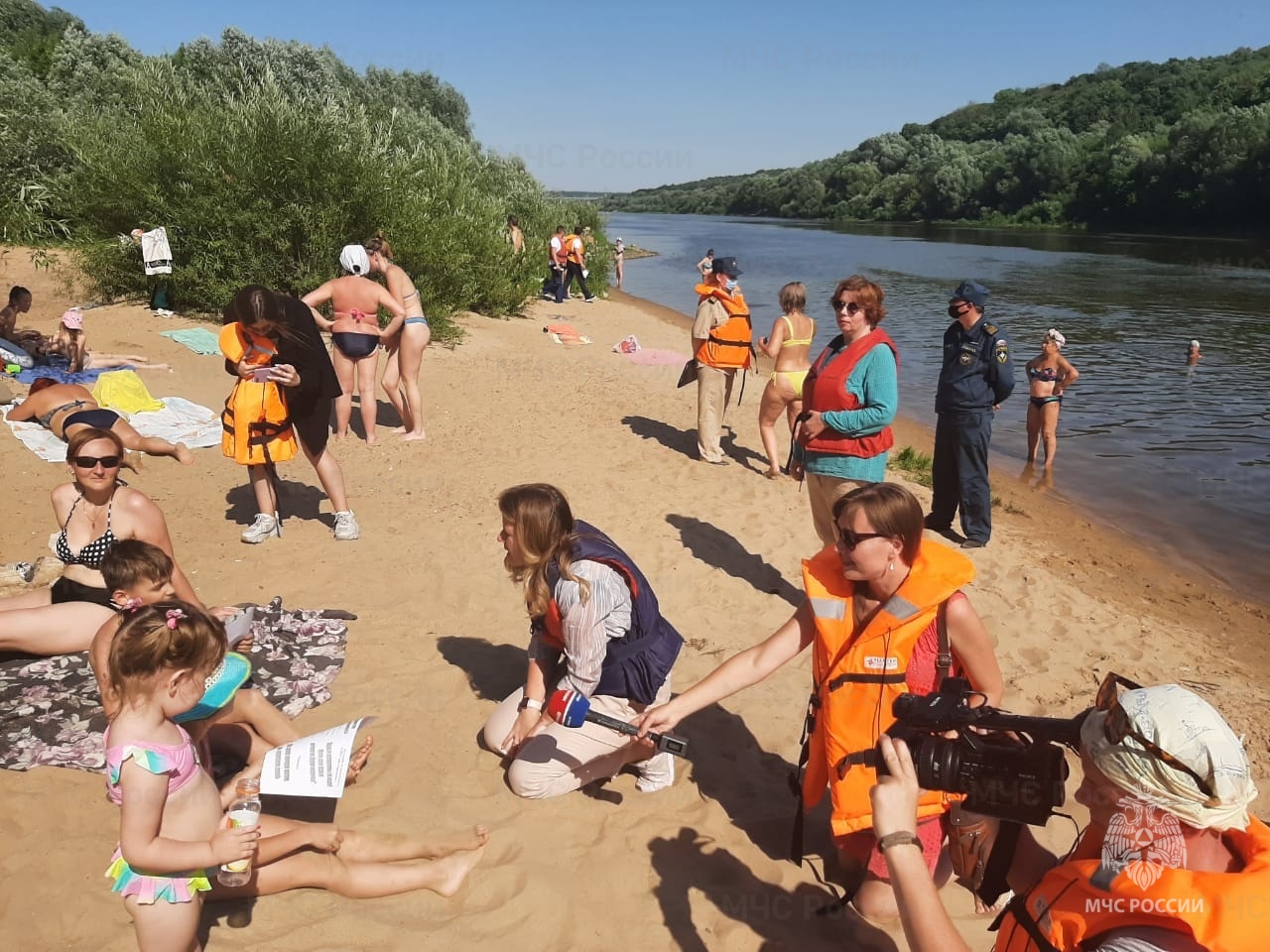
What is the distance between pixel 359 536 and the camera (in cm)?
619

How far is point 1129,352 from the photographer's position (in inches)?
709

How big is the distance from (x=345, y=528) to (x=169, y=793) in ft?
12.2

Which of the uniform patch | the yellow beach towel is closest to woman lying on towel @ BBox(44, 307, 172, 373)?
the yellow beach towel

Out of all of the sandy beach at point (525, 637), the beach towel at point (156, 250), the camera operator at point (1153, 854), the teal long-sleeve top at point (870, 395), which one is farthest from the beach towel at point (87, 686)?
the beach towel at point (156, 250)

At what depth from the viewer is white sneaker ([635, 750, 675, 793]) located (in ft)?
11.9

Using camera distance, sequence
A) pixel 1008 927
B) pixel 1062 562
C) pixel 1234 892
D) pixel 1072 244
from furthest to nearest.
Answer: pixel 1072 244, pixel 1062 562, pixel 1008 927, pixel 1234 892

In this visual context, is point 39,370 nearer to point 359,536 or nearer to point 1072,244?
point 359,536

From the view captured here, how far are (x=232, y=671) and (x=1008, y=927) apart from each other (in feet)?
8.58

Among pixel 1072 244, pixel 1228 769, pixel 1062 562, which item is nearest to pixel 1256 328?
pixel 1062 562

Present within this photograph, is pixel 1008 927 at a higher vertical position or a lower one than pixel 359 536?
higher

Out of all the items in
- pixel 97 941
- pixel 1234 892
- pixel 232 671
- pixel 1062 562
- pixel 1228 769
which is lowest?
pixel 1062 562

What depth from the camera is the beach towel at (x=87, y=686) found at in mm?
3535

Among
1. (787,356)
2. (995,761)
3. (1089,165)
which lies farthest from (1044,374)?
(1089,165)

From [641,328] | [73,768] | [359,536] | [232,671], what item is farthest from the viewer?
[641,328]
